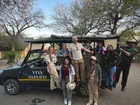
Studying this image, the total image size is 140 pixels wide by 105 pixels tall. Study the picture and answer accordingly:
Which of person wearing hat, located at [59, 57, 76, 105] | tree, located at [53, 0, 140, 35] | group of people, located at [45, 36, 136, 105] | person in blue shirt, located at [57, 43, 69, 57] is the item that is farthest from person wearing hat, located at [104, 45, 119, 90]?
tree, located at [53, 0, 140, 35]

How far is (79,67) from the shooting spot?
4.99 metres

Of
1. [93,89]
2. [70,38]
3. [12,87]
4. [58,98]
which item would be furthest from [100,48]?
[12,87]

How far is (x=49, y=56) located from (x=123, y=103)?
10.0ft

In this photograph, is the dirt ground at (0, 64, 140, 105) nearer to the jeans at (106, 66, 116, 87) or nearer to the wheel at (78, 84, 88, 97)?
the wheel at (78, 84, 88, 97)

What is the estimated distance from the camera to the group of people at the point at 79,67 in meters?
4.70

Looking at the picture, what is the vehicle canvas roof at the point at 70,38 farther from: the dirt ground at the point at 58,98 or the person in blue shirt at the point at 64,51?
the dirt ground at the point at 58,98

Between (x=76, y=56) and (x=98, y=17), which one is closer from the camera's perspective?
(x=76, y=56)

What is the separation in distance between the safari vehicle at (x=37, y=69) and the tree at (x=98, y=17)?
9727 mm

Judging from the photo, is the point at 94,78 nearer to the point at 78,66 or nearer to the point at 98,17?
the point at 78,66

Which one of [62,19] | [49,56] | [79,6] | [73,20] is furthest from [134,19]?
[49,56]

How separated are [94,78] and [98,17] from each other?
15278 mm

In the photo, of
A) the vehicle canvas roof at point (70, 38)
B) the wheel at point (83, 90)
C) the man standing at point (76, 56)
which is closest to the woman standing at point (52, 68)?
the vehicle canvas roof at point (70, 38)

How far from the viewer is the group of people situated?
4703mm

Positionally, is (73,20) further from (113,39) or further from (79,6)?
(113,39)
